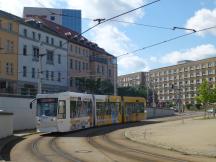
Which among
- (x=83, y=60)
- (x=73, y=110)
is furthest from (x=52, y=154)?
(x=83, y=60)

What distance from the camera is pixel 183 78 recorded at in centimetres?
15862

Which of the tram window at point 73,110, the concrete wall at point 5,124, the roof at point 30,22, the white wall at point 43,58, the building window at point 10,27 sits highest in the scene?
the roof at point 30,22

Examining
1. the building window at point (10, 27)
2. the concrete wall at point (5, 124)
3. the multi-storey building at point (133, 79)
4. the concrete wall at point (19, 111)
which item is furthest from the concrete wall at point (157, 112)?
the multi-storey building at point (133, 79)

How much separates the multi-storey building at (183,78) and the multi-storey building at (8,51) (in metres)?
79.7

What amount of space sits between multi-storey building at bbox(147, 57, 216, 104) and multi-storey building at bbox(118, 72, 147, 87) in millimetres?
6006

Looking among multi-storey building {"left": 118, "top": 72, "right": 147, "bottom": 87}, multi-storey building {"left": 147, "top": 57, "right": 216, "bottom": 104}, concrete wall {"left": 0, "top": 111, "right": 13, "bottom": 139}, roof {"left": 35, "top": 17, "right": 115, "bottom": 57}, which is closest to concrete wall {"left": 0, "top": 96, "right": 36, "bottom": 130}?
concrete wall {"left": 0, "top": 111, "right": 13, "bottom": 139}

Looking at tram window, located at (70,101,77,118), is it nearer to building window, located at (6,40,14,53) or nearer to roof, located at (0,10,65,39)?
roof, located at (0,10,65,39)

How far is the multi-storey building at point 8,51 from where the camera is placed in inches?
2709

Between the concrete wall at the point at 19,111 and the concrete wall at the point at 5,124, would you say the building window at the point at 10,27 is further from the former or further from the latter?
the concrete wall at the point at 5,124

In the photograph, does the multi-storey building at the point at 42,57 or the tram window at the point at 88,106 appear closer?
the tram window at the point at 88,106

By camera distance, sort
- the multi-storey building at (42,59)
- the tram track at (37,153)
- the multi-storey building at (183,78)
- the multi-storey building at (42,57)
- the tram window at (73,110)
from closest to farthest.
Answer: the tram track at (37,153) < the tram window at (73,110) < the multi-storey building at (42,57) < the multi-storey building at (42,59) < the multi-storey building at (183,78)

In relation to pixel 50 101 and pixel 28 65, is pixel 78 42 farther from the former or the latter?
pixel 50 101

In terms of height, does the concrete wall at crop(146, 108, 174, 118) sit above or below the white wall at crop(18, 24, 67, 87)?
below

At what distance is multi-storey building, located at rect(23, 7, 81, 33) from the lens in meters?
99.5
